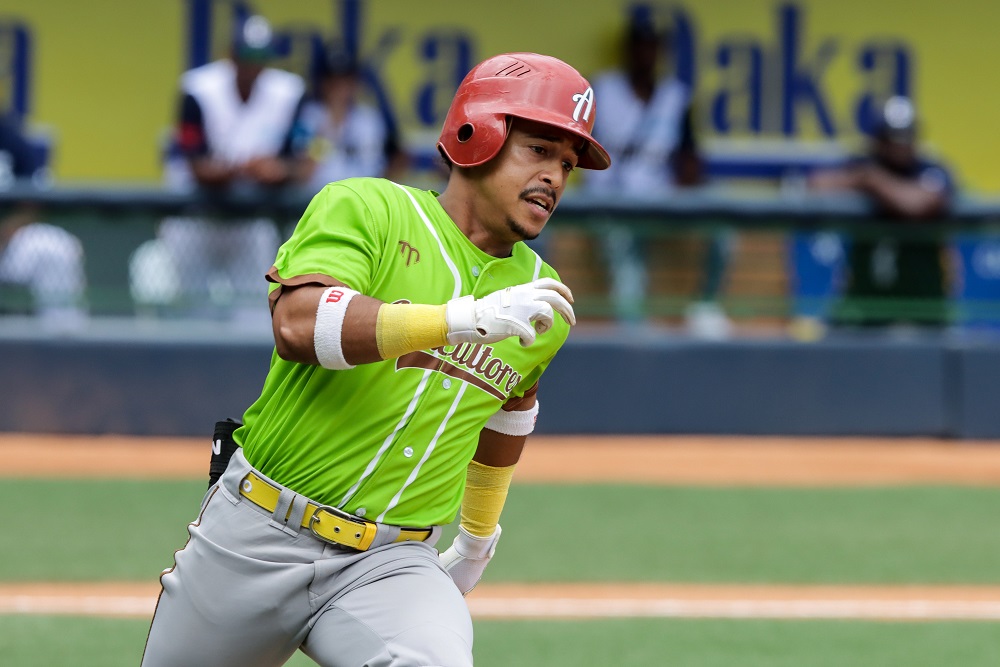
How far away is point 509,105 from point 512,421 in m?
0.82

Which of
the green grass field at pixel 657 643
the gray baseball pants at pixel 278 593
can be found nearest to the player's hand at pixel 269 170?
the green grass field at pixel 657 643


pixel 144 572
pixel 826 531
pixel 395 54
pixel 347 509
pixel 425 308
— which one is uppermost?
pixel 425 308

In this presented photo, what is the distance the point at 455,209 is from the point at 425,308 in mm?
518

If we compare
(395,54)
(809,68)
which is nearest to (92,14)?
(395,54)

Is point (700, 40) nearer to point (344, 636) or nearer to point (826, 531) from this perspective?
point (826, 531)

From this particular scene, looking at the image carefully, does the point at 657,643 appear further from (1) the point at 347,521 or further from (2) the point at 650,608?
(1) the point at 347,521

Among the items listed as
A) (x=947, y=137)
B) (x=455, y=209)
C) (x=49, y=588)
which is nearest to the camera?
(x=455, y=209)

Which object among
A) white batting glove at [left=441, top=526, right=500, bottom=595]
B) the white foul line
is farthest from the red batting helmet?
the white foul line

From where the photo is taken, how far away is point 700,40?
13.4 metres

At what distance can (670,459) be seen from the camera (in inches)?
392

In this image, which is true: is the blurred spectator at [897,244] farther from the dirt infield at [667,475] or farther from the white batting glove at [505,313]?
the white batting glove at [505,313]

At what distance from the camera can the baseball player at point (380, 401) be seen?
299 cm

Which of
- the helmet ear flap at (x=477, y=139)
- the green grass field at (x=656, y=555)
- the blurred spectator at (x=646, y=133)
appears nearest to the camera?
the helmet ear flap at (x=477, y=139)

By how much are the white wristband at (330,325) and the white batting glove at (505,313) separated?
0.69ft
